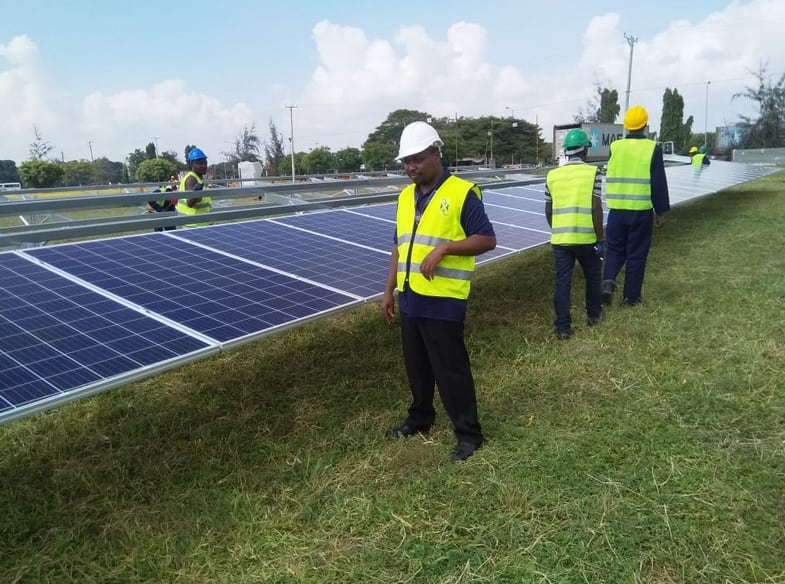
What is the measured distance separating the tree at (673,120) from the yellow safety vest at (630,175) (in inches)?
2628

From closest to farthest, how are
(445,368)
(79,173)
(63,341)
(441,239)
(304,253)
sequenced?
(63,341)
(441,239)
(445,368)
(304,253)
(79,173)

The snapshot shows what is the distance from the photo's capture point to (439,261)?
3.01 metres

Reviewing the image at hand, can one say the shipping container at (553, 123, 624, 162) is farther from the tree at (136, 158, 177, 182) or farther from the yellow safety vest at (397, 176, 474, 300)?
the yellow safety vest at (397, 176, 474, 300)

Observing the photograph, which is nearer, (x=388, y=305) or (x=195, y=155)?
(x=388, y=305)

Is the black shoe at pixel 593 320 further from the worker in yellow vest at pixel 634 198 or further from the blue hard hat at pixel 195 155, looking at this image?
the blue hard hat at pixel 195 155

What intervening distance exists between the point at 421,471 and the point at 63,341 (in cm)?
201

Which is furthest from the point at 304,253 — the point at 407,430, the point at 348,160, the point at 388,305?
the point at 348,160

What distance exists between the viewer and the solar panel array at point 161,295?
273 centimetres

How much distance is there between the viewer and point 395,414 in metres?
4.00

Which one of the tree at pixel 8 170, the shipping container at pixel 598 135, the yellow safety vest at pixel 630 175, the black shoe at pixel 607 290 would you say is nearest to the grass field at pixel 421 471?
the black shoe at pixel 607 290

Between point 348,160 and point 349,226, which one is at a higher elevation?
point 348,160

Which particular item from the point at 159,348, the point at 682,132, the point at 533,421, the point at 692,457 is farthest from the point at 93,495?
the point at 682,132

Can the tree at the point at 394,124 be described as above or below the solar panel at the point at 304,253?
above

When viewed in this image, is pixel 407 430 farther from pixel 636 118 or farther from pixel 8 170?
pixel 8 170
